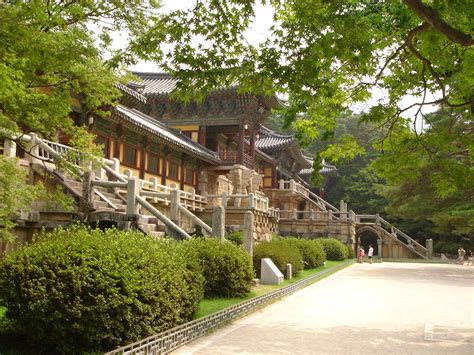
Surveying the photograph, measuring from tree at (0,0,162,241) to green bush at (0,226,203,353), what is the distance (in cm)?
127

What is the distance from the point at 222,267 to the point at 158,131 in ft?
45.4

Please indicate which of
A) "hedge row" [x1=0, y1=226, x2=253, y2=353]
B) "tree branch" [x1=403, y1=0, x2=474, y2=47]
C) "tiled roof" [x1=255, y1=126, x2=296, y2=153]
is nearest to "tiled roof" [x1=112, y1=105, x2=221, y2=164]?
"hedge row" [x1=0, y1=226, x2=253, y2=353]

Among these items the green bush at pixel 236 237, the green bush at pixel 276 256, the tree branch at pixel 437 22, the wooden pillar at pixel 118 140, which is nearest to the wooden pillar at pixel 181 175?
the wooden pillar at pixel 118 140

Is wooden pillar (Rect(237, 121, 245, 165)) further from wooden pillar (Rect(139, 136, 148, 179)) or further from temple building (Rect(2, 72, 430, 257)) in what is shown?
wooden pillar (Rect(139, 136, 148, 179))

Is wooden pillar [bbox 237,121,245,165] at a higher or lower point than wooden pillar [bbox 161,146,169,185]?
higher

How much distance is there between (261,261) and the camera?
19.2 meters

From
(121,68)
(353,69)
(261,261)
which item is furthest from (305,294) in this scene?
(121,68)

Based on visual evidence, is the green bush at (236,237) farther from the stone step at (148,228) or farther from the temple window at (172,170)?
the stone step at (148,228)

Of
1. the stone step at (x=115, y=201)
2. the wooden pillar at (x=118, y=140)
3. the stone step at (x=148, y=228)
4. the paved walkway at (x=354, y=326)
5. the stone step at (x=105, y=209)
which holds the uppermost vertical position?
the wooden pillar at (x=118, y=140)

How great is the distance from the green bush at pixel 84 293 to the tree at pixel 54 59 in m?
1.27

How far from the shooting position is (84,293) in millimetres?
7691

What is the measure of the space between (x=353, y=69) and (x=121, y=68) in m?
4.97

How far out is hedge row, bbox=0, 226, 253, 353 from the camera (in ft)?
24.9

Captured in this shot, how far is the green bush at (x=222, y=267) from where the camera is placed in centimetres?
1327
